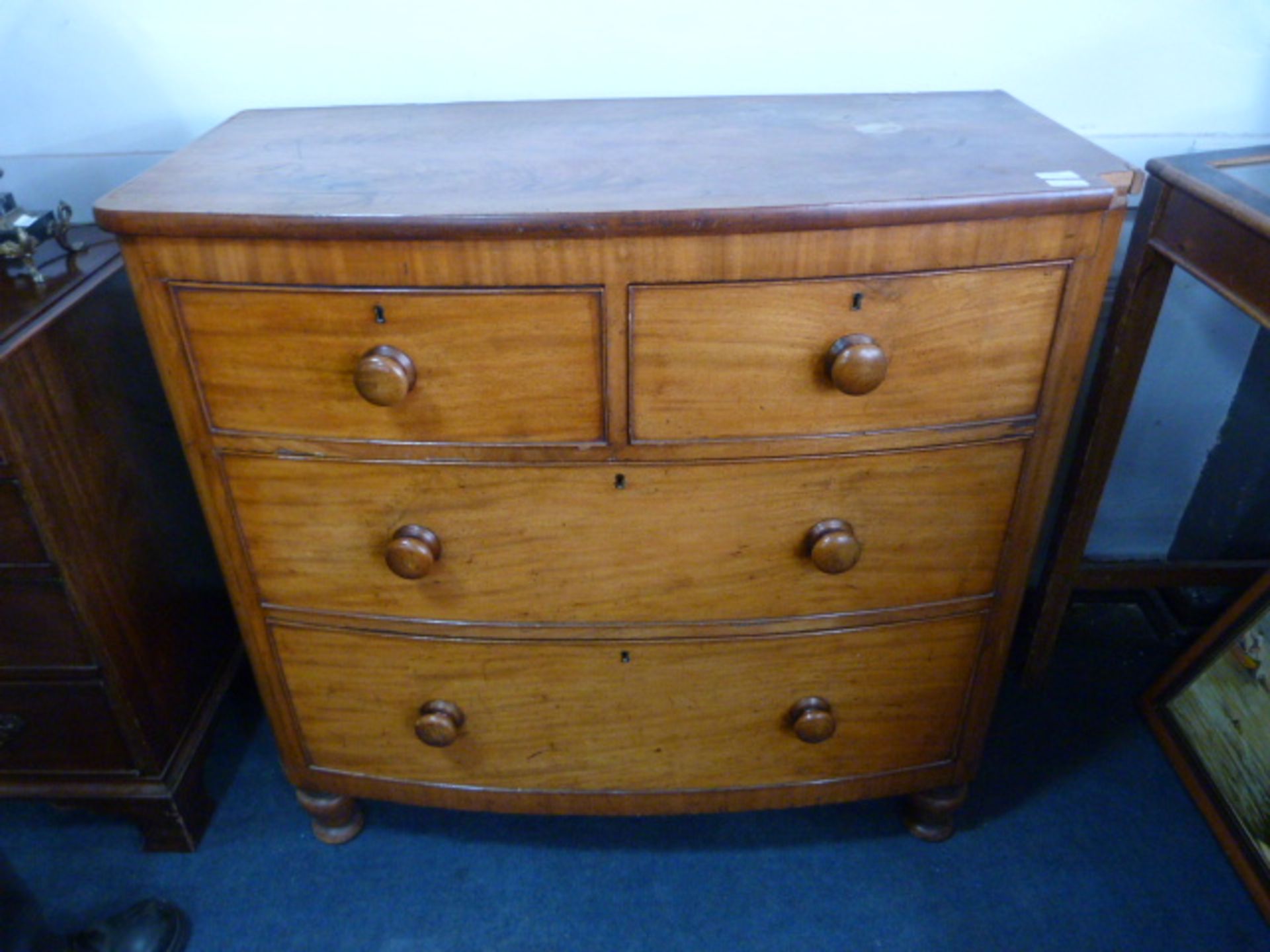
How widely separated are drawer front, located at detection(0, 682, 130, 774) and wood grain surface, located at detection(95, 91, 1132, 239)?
672 millimetres

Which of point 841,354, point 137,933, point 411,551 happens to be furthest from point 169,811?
point 841,354

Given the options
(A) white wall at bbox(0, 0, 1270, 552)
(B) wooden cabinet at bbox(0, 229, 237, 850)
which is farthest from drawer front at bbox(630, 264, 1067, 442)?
(B) wooden cabinet at bbox(0, 229, 237, 850)

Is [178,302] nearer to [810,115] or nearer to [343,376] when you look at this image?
[343,376]

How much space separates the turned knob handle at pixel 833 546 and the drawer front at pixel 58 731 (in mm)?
896

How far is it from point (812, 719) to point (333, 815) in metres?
0.69

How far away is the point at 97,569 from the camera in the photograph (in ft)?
3.88

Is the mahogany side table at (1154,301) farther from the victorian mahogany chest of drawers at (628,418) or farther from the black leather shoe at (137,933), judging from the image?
the black leather shoe at (137,933)

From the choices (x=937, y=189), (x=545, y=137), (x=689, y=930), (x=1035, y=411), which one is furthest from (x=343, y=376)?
(x=689, y=930)

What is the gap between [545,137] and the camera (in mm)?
1080

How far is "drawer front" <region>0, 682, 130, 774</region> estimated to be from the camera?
1.24m

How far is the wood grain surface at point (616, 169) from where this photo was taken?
2.77 feet

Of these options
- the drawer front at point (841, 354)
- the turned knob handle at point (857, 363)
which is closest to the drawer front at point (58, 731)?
the drawer front at point (841, 354)

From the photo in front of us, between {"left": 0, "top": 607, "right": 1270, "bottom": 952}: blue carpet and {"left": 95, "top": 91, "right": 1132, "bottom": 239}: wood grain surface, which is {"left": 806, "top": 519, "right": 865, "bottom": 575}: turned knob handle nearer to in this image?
{"left": 95, "top": 91, "right": 1132, "bottom": 239}: wood grain surface

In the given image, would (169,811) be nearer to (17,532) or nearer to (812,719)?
(17,532)
